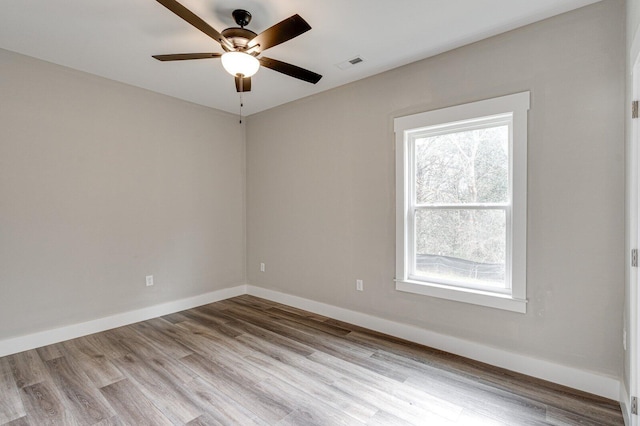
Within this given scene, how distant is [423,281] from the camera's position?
3018 mm

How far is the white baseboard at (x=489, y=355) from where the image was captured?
2.14 m

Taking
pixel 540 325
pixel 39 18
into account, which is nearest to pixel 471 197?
pixel 540 325

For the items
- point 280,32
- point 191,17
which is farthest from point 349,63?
point 191,17

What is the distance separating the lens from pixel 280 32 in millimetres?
1985

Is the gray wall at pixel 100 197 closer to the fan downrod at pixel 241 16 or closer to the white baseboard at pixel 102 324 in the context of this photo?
the white baseboard at pixel 102 324

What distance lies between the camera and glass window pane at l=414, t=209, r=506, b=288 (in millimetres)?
2615

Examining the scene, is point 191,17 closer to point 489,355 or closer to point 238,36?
point 238,36

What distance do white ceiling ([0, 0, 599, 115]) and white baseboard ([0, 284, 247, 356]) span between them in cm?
260

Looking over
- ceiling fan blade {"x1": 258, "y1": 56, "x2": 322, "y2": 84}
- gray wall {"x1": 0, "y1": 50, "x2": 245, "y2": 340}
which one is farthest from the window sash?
gray wall {"x1": 0, "y1": 50, "x2": 245, "y2": 340}

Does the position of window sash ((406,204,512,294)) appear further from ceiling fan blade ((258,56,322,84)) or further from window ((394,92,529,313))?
ceiling fan blade ((258,56,322,84))

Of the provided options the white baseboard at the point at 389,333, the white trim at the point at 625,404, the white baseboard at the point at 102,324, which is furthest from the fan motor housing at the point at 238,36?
the white trim at the point at 625,404

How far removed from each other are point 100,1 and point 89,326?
2989mm

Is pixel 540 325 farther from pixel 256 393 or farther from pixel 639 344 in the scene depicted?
pixel 256 393

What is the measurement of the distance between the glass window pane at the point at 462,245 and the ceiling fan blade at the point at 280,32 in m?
1.94
